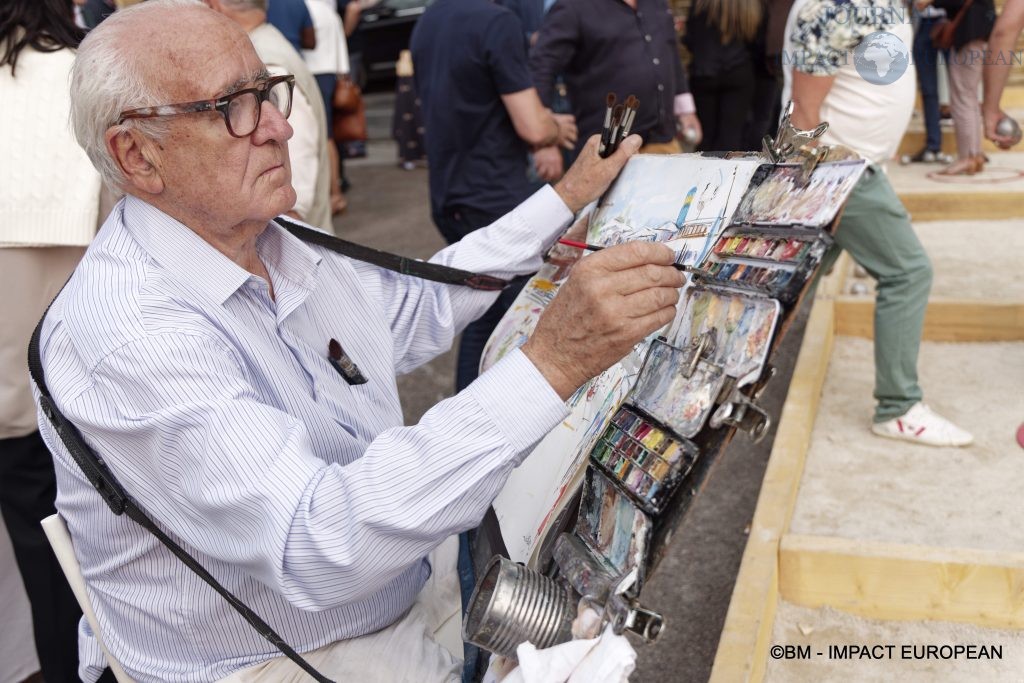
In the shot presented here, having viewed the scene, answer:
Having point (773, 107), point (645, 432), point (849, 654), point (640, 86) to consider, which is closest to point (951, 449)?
point (849, 654)

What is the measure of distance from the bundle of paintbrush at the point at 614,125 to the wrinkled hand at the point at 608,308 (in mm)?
651

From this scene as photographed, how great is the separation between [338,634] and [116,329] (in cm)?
63

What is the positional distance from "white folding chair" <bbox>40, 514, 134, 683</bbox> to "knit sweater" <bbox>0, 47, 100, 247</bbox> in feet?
2.92

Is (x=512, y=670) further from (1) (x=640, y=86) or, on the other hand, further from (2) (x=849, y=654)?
(1) (x=640, y=86)

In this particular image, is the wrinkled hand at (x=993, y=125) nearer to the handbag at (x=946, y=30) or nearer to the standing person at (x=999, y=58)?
the standing person at (x=999, y=58)

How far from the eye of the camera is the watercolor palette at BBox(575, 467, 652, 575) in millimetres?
1253

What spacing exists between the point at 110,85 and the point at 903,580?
2.25 meters

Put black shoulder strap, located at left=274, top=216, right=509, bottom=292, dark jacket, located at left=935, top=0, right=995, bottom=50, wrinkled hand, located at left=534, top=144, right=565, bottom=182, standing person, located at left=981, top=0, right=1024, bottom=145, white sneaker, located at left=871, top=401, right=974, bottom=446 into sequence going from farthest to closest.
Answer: dark jacket, located at left=935, top=0, right=995, bottom=50, wrinkled hand, located at left=534, top=144, right=565, bottom=182, standing person, located at left=981, top=0, right=1024, bottom=145, white sneaker, located at left=871, top=401, right=974, bottom=446, black shoulder strap, located at left=274, top=216, right=509, bottom=292

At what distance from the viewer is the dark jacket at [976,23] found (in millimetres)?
5746

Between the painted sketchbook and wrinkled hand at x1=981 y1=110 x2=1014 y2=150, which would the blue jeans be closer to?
wrinkled hand at x1=981 y1=110 x2=1014 y2=150

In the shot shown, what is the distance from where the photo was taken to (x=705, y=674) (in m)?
2.69

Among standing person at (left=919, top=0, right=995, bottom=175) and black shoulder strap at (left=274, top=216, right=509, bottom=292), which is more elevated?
black shoulder strap at (left=274, top=216, right=509, bottom=292)

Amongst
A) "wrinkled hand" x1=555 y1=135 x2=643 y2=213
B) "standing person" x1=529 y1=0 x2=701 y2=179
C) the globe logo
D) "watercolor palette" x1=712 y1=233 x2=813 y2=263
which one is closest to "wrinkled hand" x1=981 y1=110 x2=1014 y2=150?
the globe logo

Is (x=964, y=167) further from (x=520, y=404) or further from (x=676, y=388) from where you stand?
(x=520, y=404)
